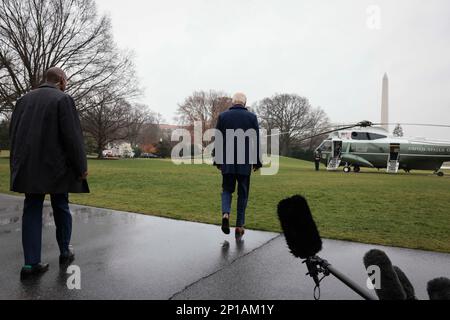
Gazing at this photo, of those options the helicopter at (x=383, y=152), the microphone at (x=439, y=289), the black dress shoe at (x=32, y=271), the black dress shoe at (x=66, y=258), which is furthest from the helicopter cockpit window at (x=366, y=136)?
the microphone at (x=439, y=289)

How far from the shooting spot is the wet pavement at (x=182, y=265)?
9.95 feet

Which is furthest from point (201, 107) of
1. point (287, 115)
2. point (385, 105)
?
point (385, 105)

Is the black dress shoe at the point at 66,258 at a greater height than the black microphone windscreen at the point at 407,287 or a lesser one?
lesser

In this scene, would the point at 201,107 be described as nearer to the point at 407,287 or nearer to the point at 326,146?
the point at 326,146

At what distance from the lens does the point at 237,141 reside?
511cm

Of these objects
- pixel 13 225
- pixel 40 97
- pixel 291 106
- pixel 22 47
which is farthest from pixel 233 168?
pixel 291 106

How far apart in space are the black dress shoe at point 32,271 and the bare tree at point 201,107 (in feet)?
227

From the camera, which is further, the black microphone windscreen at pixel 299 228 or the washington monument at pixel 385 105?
the washington monument at pixel 385 105

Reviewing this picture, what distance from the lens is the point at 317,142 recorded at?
76.6 meters

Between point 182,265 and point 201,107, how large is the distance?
71674 millimetres

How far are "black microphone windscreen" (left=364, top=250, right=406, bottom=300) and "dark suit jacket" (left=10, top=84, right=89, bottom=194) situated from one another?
2811 mm

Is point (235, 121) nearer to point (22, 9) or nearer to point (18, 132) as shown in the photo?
point (18, 132)

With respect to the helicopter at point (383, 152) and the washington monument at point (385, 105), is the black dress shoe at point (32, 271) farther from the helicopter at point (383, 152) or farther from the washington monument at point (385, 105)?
the washington monument at point (385, 105)
